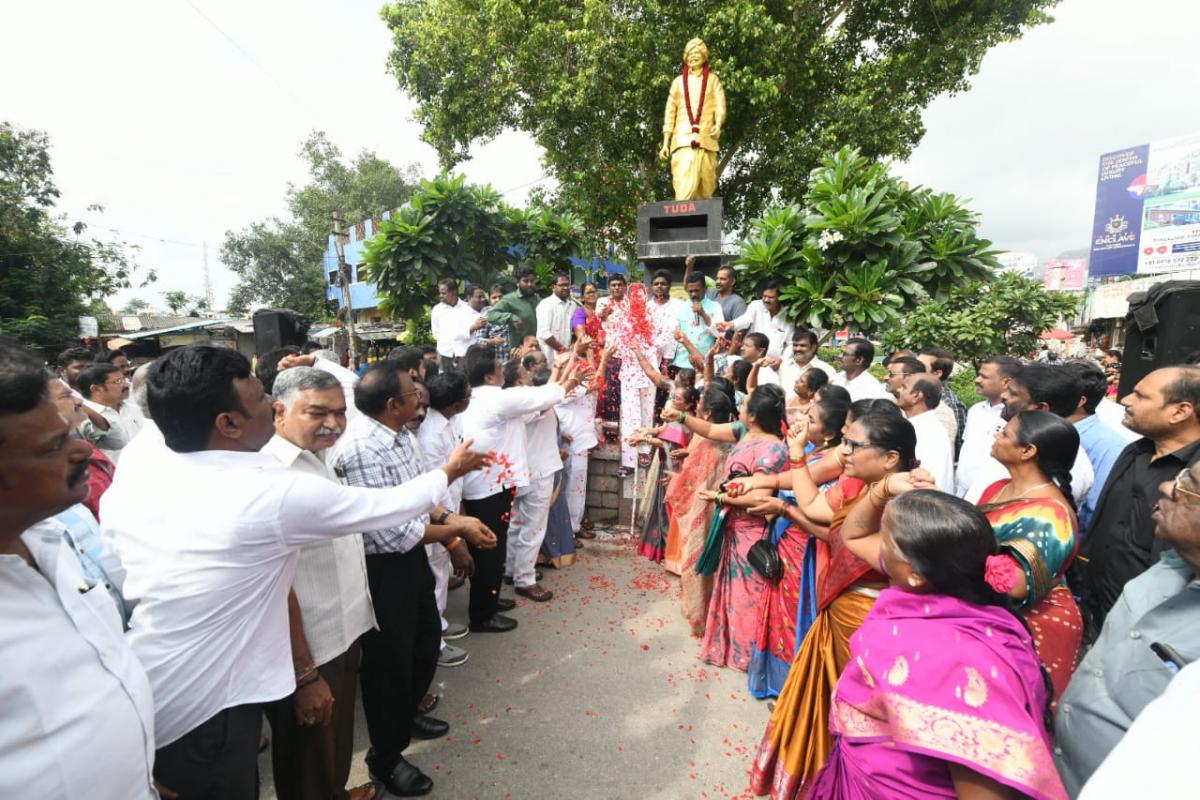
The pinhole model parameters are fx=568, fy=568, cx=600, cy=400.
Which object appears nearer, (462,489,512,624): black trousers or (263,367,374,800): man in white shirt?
(263,367,374,800): man in white shirt

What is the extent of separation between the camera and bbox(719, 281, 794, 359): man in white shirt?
5.95m

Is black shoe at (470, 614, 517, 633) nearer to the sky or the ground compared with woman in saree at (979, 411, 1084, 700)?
nearer to the ground

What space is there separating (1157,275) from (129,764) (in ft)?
89.2

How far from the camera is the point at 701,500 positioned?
3715 millimetres

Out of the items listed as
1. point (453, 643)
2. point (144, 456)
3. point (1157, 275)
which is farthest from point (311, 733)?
point (1157, 275)

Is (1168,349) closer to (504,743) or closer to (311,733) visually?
(504,743)

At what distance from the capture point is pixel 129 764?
1198 mm

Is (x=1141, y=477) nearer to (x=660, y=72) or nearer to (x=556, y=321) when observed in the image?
(x=556, y=321)

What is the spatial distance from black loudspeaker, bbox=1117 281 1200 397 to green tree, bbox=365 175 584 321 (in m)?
7.48

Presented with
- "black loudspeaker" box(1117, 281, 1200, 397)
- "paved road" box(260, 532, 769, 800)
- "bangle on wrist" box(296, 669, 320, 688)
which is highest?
"black loudspeaker" box(1117, 281, 1200, 397)

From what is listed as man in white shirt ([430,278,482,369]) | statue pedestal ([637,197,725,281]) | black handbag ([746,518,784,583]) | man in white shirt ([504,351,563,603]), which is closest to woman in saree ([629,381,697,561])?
man in white shirt ([504,351,563,603])

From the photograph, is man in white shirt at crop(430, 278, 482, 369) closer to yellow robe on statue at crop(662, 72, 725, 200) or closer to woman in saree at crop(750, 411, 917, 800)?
yellow robe on statue at crop(662, 72, 725, 200)

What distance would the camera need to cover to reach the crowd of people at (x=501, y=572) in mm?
1152

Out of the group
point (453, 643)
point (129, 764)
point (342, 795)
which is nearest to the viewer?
point (129, 764)
